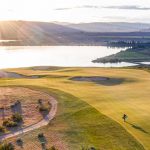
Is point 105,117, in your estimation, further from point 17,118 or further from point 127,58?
point 127,58

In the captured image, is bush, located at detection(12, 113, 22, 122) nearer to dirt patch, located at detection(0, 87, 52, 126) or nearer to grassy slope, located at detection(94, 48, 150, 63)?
dirt patch, located at detection(0, 87, 52, 126)

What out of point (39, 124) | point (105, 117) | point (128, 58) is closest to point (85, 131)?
point (105, 117)

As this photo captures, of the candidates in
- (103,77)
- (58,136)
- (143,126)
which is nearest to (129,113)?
→ (143,126)

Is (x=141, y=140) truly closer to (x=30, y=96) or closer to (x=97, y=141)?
(x=97, y=141)

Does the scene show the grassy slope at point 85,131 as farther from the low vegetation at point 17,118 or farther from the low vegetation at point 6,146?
the low vegetation at point 17,118

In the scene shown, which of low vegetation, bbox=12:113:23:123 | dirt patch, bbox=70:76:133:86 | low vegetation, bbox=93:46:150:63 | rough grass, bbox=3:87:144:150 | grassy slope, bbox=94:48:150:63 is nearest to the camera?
rough grass, bbox=3:87:144:150

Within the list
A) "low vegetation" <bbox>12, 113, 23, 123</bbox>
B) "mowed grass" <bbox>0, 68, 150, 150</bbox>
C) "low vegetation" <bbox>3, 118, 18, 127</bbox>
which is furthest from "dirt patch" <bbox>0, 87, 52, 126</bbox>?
"mowed grass" <bbox>0, 68, 150, 150</bbox>
